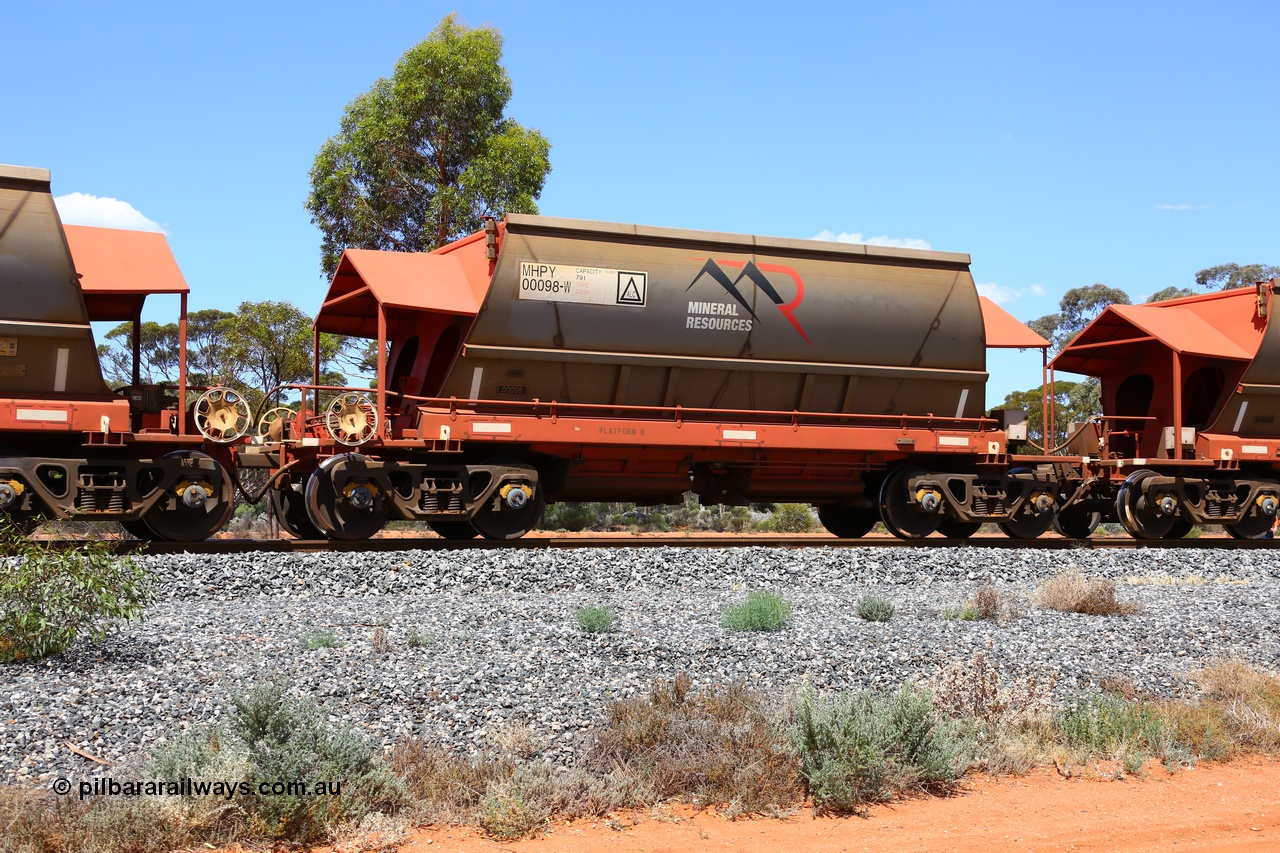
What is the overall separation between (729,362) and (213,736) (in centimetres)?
1024

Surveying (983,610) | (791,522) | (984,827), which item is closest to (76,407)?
(983,610)

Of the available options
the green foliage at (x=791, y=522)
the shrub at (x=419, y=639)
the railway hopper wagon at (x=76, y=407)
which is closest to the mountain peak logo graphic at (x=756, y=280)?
the railway hopper wagon at (x=76, y=407)

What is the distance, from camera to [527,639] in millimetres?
8102

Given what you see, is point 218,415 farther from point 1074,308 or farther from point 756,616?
point 1074,308

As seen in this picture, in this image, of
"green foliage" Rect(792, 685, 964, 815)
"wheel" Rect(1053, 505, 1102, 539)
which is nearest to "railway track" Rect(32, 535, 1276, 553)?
"wheel" Rect(1053, 505, 1102, 539)

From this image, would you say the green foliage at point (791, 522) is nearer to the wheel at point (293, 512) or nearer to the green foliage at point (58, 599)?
the wheel at point (293, 512)

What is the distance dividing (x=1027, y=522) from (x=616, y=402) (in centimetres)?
670

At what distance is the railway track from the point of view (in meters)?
12.5

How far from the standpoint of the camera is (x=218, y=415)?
498 inches

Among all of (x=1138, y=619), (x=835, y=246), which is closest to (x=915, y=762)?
(x=1138, y=619)

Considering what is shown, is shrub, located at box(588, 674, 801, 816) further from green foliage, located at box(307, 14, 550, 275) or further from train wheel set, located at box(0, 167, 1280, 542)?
green foliage, located at box(307, 14, 550, 275)

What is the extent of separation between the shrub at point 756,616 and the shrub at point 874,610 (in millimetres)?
913

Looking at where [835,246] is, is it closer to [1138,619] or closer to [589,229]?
[589,229]

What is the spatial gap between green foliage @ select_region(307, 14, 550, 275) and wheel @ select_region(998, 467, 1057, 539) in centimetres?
1536
